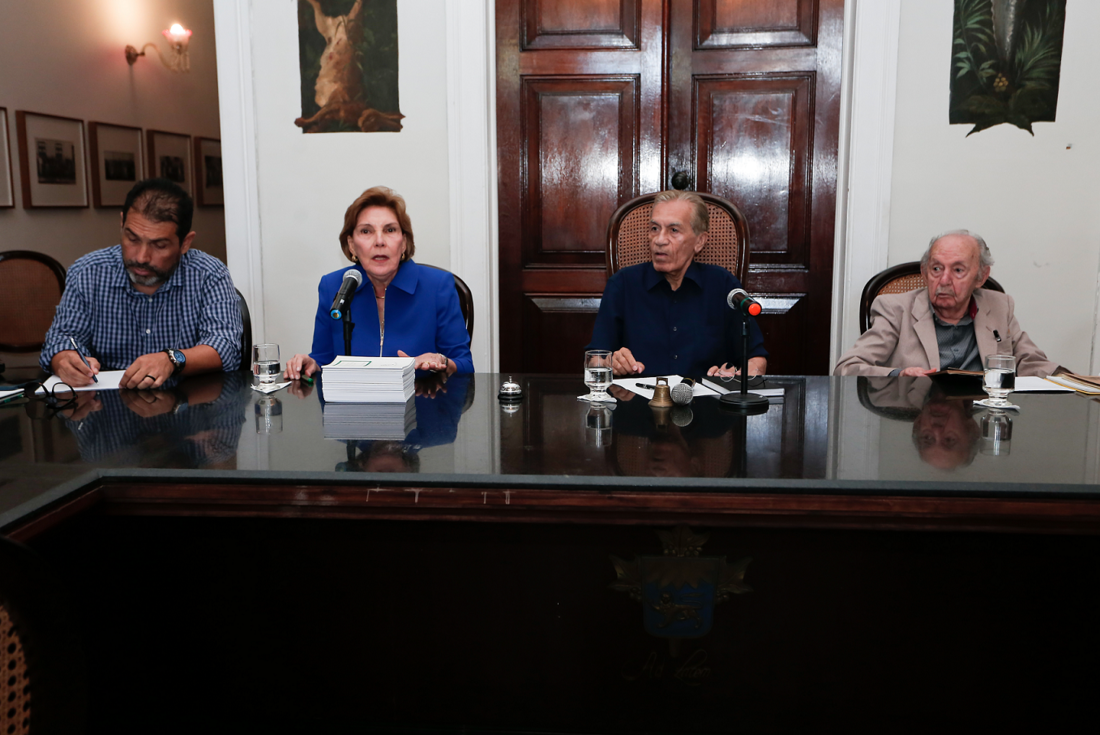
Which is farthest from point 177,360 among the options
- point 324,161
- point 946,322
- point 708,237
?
point 946,322

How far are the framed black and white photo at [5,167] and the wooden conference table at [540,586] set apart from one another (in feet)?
9.37

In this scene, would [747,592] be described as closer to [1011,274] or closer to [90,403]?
[90,403]

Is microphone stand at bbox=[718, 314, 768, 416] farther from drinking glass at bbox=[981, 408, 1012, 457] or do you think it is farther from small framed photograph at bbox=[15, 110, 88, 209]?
small framed photograph at bbox=[15, 110, 88, 209]

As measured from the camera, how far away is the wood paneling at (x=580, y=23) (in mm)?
3275

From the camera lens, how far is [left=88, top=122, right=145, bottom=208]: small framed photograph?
15.0 ft

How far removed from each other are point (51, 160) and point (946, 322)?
13.4ft

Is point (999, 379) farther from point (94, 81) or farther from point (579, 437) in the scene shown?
point (94, 81)

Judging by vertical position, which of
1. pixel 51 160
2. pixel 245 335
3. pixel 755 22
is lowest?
pixel 245 335

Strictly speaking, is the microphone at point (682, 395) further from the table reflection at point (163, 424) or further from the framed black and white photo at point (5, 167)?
the framed black and white photo at point (5, 167)

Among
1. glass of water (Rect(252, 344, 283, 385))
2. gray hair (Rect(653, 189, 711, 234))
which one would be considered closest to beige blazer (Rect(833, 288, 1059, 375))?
gray hair (Rect(653, 189, 711, 234))

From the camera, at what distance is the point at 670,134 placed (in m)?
3.36

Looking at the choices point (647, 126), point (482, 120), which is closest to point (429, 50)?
point (482, 120)

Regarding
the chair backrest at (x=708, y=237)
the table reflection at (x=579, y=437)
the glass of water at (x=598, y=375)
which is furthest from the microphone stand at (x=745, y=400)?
the chair backrest at (x=708, y=237)

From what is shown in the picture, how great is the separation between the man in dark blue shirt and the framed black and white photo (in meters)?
2.98
